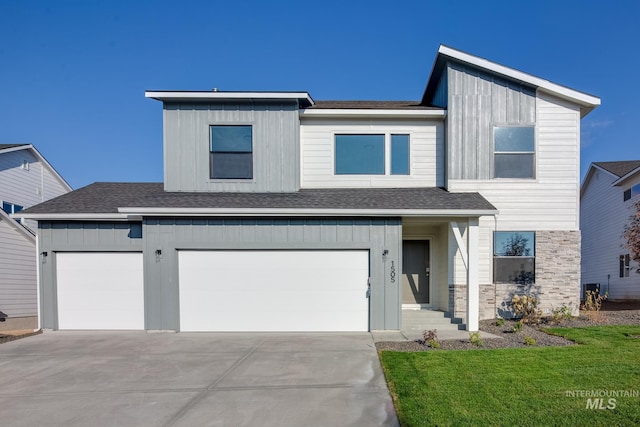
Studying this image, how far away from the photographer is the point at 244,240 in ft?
29.9

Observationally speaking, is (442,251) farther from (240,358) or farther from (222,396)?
(222,396)

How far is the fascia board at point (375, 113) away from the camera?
410 inches

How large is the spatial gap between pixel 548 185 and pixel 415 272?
4.25 m

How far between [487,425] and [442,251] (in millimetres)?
6886

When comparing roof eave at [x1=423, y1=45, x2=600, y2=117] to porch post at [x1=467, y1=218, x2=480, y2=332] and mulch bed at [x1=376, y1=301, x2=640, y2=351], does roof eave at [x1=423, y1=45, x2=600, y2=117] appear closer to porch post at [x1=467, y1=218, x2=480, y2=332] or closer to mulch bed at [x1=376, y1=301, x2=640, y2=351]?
porch post at [x1=467, y1=218, x2=480, y2=332]

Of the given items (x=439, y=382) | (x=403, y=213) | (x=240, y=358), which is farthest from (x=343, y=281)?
(x=439, y=382)

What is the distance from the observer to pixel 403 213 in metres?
8.70

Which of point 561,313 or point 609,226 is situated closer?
point 561,313

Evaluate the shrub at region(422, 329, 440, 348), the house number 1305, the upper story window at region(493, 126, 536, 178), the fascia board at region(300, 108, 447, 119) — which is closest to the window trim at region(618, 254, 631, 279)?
the upper story window at region(493, 126, 536, 178)

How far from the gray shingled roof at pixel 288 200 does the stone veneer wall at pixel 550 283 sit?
2377 mm

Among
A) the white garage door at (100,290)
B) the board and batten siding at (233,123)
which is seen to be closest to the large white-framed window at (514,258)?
the board and batten siding at (233,123)

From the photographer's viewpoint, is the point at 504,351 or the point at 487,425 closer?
the point at 487,425

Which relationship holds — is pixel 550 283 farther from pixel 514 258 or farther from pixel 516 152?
pixel 516 152

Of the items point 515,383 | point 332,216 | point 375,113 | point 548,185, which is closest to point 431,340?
point 515,383
